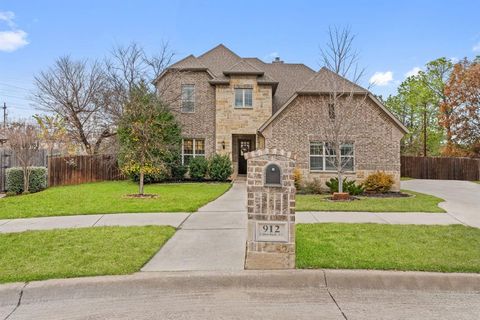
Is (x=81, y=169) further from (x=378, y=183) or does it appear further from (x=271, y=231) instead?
(x=378, y=183)

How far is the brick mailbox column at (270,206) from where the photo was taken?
4.61 metres

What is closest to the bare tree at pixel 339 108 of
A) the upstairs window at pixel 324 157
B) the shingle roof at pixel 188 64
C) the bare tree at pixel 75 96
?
the upstairs window at pixel 324 157

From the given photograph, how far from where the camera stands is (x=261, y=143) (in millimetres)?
17234

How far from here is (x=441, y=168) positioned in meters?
25.0

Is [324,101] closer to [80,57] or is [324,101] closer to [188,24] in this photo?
[188,24]

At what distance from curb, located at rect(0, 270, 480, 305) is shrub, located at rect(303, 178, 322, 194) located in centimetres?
1035

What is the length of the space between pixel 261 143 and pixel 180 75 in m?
6.76

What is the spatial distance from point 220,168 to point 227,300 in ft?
44.3

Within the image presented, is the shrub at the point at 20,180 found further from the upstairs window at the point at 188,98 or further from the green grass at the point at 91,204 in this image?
the upstairs window at the point at 188,98

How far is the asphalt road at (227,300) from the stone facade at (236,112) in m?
14.5

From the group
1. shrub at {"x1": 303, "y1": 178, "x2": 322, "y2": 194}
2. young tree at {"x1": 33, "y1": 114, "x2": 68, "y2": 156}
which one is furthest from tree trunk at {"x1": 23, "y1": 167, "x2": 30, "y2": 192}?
shrub at {"x1": 303, "y1": 178, "x2": 322, "y2": 194}

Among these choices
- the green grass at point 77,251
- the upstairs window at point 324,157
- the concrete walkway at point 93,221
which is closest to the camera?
the green grass at point 77,251

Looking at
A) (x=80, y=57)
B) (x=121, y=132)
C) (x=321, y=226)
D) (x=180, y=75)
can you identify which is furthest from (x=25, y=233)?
(x=80, y=57)

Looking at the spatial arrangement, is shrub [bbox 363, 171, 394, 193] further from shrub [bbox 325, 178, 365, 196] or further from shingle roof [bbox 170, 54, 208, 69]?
shingle roof [bbox 170, 54, 208, 69]
